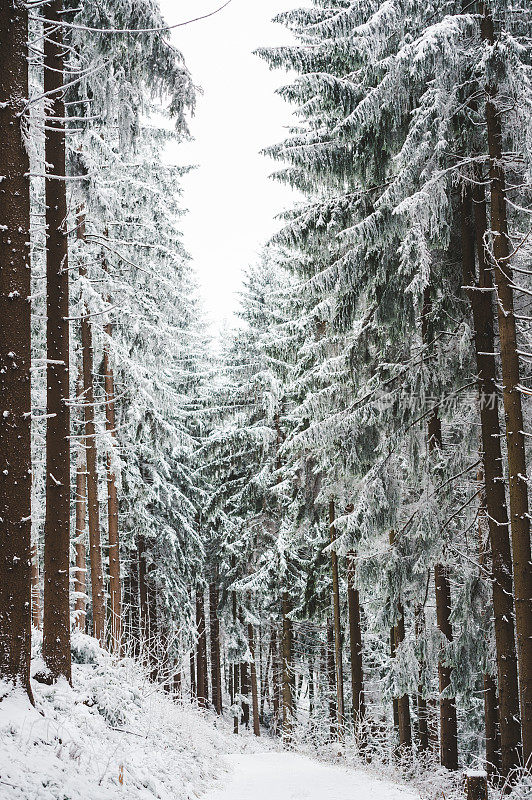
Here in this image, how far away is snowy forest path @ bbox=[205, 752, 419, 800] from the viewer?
821 centimetres

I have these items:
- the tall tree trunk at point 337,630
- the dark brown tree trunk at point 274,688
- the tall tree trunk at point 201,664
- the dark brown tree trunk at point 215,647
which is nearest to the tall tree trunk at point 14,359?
the tall tree trunk at point 337,630

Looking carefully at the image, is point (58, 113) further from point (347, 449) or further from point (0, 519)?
point (347, 449)

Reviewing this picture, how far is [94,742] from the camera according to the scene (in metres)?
5.70

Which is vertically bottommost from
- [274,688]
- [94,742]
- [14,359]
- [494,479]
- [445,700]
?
[274,688]

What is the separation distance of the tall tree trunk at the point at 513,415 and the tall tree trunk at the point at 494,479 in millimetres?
300

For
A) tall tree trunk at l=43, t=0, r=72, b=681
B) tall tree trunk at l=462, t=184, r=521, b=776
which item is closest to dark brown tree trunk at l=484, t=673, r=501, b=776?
tall tree trunk at l=462, t=184, r=521, b=776

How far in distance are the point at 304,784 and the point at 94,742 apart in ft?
17.6

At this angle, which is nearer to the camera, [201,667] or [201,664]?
[201,667]

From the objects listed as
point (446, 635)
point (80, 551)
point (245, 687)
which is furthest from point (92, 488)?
point (245, 687)

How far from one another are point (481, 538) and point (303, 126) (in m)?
9.66

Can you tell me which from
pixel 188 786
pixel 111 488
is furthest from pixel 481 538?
pixel 111 488

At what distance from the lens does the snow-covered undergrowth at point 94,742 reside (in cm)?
428

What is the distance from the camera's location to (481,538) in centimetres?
902

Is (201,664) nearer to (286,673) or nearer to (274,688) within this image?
(274,688)
